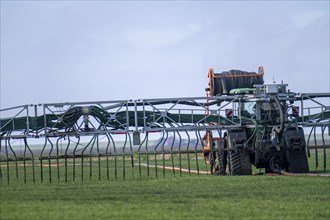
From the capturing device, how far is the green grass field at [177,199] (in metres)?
14.1

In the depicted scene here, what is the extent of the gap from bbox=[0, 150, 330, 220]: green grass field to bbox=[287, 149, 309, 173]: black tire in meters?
2.88

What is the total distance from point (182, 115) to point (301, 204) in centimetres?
1088

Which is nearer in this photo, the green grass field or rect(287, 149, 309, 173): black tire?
the green grass field

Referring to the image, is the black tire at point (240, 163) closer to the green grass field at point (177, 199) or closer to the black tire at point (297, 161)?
the black tire at point (297, 161)

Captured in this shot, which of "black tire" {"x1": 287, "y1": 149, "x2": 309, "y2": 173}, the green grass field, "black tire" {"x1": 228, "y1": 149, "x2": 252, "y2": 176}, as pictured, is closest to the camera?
the green grass field

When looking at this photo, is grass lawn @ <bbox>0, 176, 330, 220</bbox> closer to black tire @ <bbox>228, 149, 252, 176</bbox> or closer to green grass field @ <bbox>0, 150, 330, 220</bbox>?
green grass field @ <bbox>0, 150, 330, 220</bbox>

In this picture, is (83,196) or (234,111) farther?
(234,111)

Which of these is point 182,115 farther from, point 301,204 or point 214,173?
point 301,204

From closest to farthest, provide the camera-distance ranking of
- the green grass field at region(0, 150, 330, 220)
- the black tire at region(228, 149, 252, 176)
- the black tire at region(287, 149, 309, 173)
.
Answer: the green grass field at region(0, 150, 330, 220) → the black tire at region(228, 149, 252, 176) → the black tire at region(287, 149, 309, 173)

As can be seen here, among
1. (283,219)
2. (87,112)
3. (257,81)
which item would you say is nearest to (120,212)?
(283,219)

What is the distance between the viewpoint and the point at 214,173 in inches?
1058

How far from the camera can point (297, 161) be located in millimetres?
24797

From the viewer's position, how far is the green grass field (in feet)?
46.2

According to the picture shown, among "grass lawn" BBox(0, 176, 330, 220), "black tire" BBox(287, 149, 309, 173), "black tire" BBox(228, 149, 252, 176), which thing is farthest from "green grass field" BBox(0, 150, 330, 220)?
"black tire" BBox(287, 149, 309, 173)
